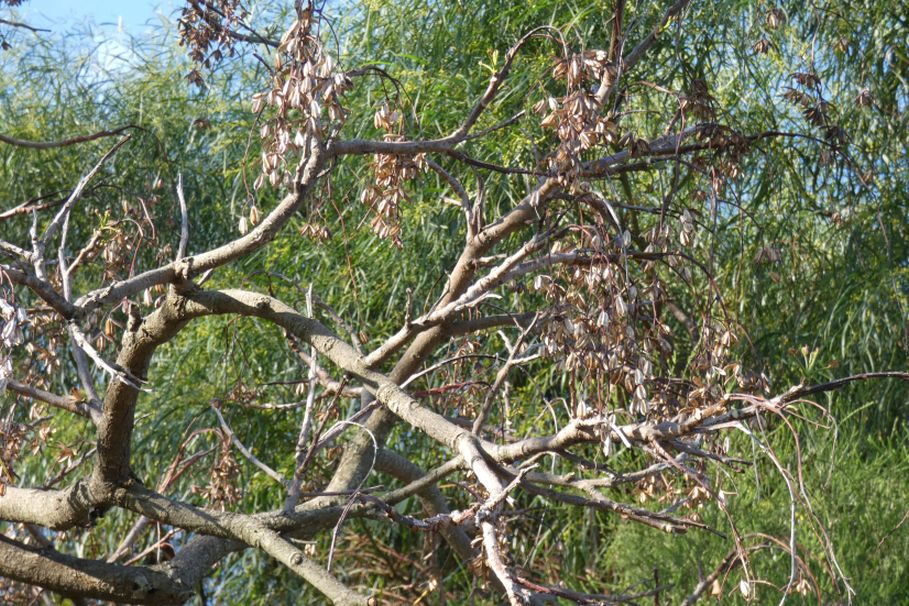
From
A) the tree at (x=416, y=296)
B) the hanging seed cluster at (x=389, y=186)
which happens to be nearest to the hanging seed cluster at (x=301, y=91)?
the tree at (x=416, y=296)

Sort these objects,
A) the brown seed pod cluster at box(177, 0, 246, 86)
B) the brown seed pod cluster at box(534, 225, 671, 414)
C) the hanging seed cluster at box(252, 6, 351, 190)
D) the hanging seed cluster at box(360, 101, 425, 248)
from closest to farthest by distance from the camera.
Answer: the hanging seed cluster at box(252, 6, 351, 190) → the brown seed pod cluster at box(534, 225, 671, 414) → the hanging seed cluster at box(360, 101, 425, 248) → the brown seed pod cluster at box(177, 0, 246, 86)

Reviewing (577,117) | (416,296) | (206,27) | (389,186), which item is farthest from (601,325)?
(416,296)

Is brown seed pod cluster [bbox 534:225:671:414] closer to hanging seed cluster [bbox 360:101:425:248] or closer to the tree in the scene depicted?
the tree

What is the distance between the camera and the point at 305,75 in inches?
58.4

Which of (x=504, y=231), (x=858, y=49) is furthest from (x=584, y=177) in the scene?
(x=858, y=49)

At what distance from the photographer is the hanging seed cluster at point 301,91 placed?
4.83ft

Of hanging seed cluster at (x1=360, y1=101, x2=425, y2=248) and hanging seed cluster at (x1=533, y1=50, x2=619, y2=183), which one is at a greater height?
hanging seed cluster at (x1=360, y1=101, x2=425, y2=248)

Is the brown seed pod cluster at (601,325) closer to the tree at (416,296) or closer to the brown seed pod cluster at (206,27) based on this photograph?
the tree at (416,296)

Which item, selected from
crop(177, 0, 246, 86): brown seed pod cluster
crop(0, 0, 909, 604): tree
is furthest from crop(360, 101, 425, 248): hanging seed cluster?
crop(177, 0, 246, 86): brown seed pod cluster

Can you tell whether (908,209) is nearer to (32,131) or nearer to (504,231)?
(504,231)

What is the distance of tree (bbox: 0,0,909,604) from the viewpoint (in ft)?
5.28

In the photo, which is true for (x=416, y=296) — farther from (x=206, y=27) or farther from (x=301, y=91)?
(x=301, y=91)

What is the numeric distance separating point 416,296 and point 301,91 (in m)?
2.07

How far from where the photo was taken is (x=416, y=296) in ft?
11.6
